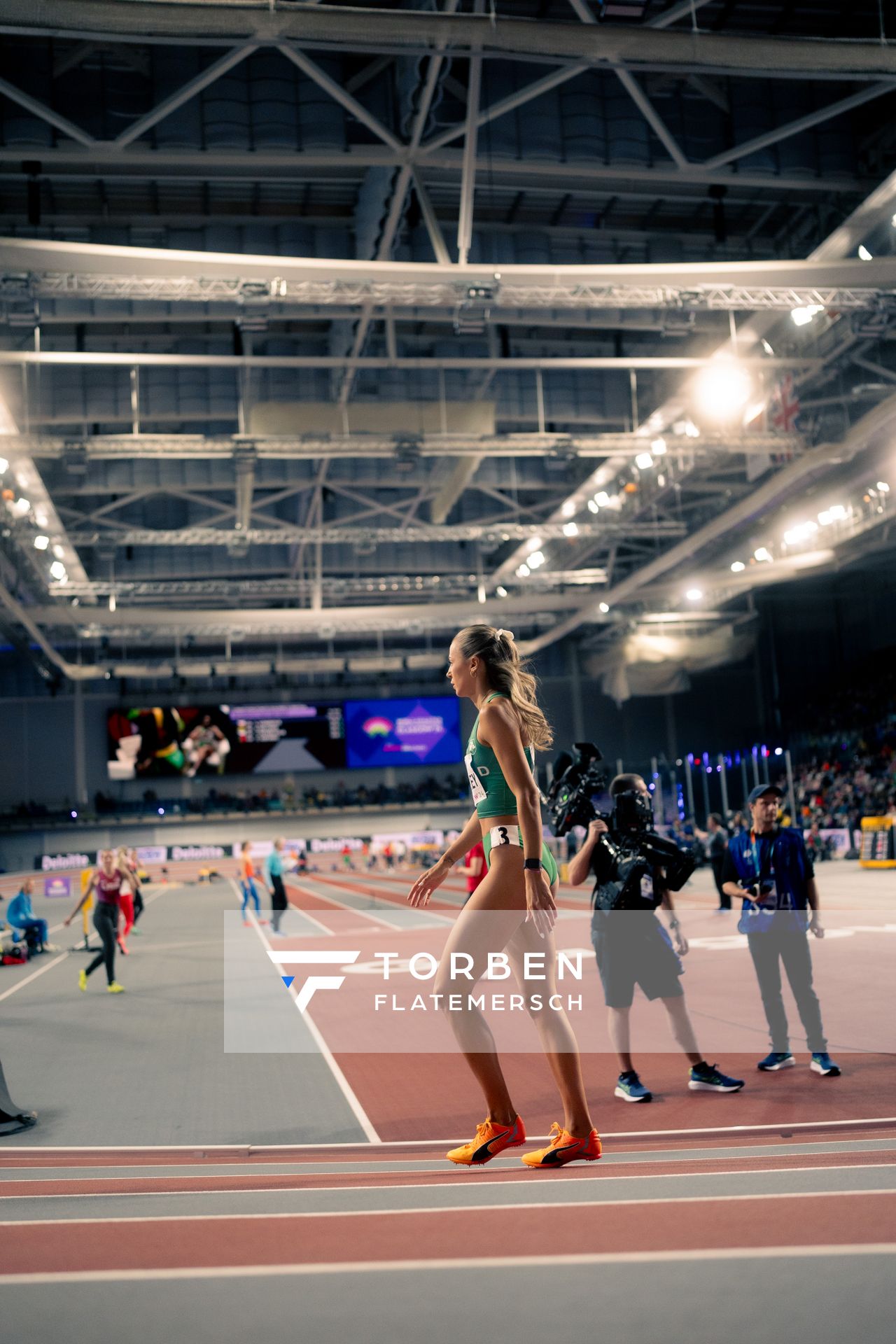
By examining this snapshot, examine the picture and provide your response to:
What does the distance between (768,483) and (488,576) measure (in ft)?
38.4

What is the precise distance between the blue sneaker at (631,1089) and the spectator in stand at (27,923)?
13.0 meters

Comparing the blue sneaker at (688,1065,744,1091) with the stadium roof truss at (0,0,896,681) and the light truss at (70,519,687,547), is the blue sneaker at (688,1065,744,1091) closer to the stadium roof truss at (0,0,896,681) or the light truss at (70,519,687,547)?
the stadium roof truss at (0,0,896,681)

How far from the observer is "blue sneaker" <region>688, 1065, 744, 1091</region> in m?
6.47

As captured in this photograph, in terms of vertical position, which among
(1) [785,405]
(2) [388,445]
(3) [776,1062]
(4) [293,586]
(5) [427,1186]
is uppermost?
(1) [785,405]

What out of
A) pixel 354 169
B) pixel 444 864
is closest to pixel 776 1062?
pixel 444 864

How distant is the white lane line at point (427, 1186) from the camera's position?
3715 mm

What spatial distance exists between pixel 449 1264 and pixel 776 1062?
4.89 m

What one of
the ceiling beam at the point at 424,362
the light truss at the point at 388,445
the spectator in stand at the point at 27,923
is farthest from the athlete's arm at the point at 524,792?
the light truss at the point at 388,445

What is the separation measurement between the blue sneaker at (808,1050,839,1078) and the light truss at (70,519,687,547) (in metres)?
21.5

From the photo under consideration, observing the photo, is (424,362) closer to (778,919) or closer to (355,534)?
(355,534)

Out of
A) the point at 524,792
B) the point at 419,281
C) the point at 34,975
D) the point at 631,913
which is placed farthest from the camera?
the point at 34,975

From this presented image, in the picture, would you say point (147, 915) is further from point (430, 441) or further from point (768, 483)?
point (768, 483)

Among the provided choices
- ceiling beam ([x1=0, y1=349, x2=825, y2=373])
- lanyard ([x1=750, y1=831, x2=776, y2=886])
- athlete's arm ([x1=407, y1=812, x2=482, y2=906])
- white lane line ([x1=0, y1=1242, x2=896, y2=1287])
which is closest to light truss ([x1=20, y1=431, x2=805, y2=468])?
ceiling beam ([x1=0, y1=349, x2=825, y2=373])

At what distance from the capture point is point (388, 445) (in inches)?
819
